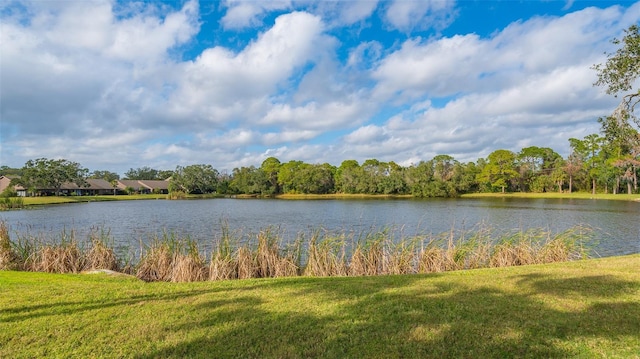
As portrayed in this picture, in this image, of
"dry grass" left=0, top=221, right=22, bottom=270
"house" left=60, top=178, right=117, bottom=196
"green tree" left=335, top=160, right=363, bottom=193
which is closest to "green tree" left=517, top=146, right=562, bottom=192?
"green tree" left=335, top=160, right=363, bottom=193

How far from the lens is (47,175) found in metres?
65.1

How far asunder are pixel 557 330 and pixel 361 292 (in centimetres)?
267

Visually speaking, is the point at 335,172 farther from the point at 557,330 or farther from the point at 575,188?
the point at 557,330

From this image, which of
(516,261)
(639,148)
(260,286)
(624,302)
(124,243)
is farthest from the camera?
(124,243)

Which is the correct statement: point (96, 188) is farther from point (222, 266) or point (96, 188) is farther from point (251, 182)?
point (222, 266)

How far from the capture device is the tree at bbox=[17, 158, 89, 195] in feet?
209

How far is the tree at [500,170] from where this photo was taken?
224ft

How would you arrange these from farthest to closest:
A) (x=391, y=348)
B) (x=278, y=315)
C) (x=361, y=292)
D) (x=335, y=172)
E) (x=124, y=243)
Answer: (x=335, y=172) → (x=124, y=243) → (x=361, y=292) → (x=278, y=315) → (x=391, y=348)

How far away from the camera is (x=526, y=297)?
554 centimetres

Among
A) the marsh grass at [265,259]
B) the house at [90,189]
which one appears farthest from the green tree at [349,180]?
the marsh grass at [265,259]

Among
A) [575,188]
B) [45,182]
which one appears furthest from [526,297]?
[45,182]

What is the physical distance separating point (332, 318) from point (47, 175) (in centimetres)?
7684

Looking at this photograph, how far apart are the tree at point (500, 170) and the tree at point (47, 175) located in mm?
76301

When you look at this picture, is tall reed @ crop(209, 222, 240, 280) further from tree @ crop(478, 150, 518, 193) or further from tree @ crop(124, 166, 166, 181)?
tree @ crop(124, 166, 166, 181)
